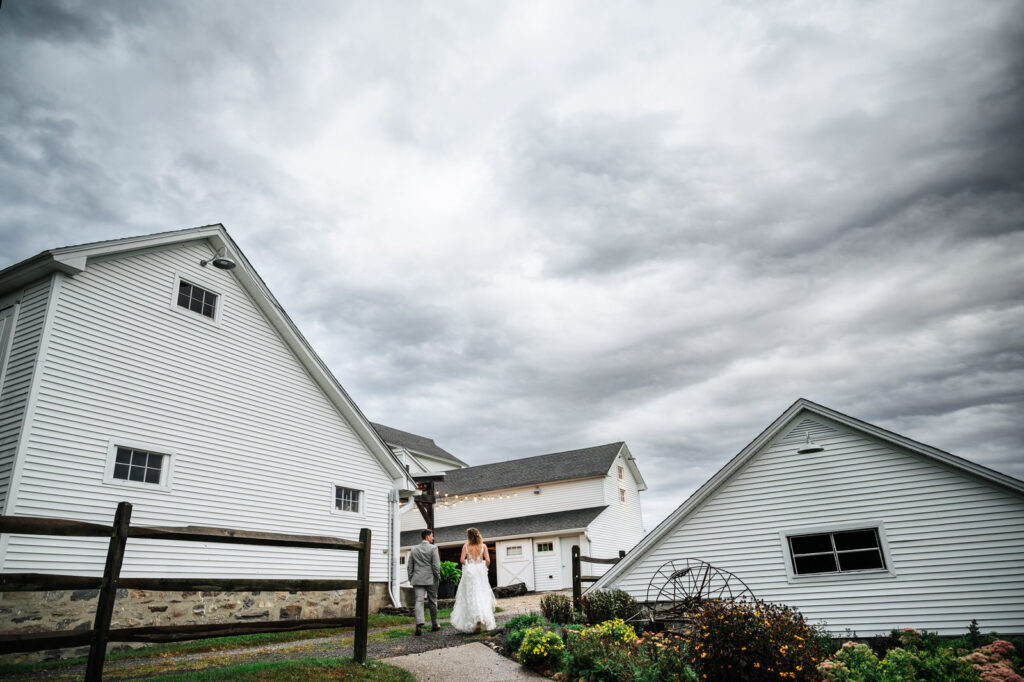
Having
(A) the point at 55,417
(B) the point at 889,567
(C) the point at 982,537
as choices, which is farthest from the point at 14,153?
(C) the point at 982,537

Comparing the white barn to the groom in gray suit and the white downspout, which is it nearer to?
the white downspout

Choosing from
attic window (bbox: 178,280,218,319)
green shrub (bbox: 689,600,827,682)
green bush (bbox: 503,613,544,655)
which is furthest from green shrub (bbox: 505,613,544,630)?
attic window (bbox: 178,280,218,319)

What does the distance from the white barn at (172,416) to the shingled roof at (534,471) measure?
1617 centimetres

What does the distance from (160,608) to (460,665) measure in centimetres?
678

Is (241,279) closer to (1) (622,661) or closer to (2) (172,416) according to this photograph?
(2) (172,416)

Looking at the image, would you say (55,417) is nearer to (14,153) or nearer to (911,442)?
(14,153)

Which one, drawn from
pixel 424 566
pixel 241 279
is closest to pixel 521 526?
pixel 424 566

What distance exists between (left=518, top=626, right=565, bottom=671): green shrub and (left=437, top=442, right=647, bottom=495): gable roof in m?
22.6

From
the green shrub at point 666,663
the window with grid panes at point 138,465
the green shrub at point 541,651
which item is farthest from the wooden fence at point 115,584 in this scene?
the window with grid panes at point 138,465

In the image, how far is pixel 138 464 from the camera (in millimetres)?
12094

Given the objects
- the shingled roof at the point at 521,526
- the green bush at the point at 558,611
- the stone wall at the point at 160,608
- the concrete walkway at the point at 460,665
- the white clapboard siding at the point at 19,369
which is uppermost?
the white clapboard siding at the point at 19,369

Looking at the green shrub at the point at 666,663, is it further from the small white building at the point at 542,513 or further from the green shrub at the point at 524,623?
the small white building at the point at 542,513

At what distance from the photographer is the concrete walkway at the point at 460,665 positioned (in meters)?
8.14

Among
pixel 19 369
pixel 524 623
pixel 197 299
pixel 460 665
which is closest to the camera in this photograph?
pixel 460 665
